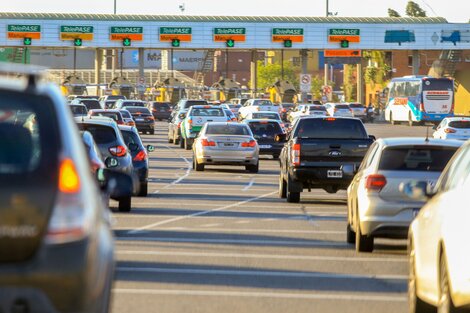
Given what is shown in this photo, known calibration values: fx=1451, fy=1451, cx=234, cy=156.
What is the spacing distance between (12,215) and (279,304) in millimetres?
6175

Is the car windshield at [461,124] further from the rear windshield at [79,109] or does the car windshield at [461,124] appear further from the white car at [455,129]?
the rear windshield at [79,109]

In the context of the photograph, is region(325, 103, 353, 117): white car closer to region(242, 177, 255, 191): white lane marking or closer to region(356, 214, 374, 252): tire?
region(242, 177, 255, 191): white lane marking

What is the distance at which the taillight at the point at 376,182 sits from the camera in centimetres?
1748

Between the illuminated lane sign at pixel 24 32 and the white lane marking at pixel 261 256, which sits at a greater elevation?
the illuminated lane sign at pixel 24 32

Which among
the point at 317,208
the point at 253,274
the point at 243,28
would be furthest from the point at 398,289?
the point at 243,28

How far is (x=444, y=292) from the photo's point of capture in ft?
32.4

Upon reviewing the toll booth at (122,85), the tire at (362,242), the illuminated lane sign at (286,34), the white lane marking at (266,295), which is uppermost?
the illuminated lane sign at (286,34)

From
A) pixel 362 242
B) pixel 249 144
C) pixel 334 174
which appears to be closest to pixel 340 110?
pixel 249 144

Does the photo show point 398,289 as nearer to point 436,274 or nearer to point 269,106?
point 436,274

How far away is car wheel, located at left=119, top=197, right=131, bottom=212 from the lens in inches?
931

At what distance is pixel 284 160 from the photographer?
1135 inches

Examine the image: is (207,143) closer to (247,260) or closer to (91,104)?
(247,260)

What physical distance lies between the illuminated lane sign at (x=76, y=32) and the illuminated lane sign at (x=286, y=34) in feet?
44.5

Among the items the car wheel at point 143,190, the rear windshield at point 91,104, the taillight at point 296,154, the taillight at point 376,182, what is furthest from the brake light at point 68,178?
the rear windshield at point 91,104
